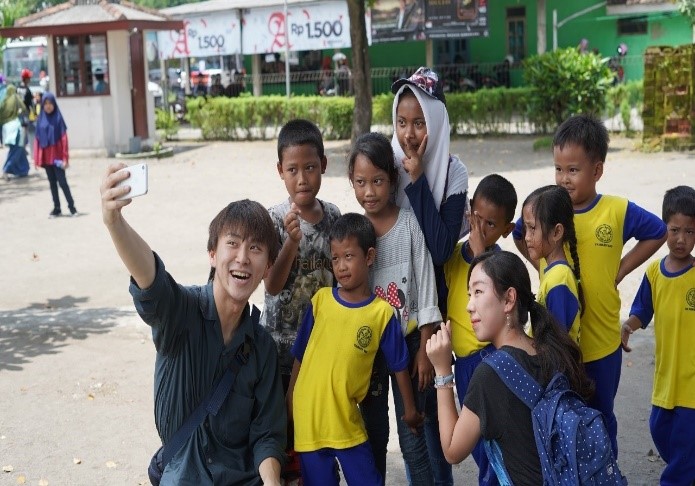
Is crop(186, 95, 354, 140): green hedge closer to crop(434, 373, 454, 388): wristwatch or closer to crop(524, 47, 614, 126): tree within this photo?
crop(524, 47, 614, 126): tree

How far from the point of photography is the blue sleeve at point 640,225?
3939 mm

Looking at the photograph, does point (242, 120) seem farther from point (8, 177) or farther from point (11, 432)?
point (11, 432)

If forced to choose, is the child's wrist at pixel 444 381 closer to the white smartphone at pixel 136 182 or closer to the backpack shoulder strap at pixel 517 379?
the backpack shoulder strap at pixel 517 379

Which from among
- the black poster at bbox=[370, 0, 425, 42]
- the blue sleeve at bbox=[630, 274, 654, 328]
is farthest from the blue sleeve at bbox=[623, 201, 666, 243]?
the black poster at bbox=[370, 0, 425, 42]

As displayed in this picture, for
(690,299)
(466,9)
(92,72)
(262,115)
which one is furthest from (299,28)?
(690,299)

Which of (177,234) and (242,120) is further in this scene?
(242,120)

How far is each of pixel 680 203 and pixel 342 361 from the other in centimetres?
175

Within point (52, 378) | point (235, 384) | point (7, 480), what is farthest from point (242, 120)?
point (235, 384)

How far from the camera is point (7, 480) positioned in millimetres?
4828

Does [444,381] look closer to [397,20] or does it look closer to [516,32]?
[397,20]

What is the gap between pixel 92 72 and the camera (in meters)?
20.8

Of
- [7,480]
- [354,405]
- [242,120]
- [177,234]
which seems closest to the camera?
[354,405]

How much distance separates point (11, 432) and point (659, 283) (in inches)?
145

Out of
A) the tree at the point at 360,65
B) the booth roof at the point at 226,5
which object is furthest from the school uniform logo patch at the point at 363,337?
the booth roof at the point at 226,5
